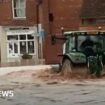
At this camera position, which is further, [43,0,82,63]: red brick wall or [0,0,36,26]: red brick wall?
[0,0,36,26]: red brick wall

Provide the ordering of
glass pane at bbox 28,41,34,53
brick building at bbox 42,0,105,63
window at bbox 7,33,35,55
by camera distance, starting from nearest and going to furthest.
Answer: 1. brick building at bbox 42,0,105,63
2. glass pane at bbox 28,41,34,53
3. window at bbox 7,33,35,55

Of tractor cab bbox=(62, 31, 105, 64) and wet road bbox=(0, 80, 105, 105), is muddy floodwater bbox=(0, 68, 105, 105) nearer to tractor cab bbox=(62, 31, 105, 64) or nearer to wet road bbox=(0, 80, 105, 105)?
wet road bbox=(0, 80, 105, 105)

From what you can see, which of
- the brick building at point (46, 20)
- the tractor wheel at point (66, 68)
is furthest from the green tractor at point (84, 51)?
the brick building at point (46, 20)

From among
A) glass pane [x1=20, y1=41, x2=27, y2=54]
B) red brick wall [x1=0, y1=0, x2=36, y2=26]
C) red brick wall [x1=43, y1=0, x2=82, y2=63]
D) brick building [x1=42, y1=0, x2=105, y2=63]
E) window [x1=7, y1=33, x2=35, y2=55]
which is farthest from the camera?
glass pane [x1=20, y1=41, x2=27, y2=54]

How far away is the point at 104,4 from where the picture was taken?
5731cm

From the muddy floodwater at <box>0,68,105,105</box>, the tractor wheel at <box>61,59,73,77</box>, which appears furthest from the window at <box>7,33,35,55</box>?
the muddy floodwater at <box>0,68,105,105</box>

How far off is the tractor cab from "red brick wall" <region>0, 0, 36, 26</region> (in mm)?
31369

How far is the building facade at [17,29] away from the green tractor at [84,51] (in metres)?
31.1

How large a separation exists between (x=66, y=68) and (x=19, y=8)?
34.3m

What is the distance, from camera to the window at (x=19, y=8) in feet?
209

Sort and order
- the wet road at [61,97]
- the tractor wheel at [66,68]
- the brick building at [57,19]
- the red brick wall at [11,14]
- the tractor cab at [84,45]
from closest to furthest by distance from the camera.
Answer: the wet road at [61,97]
the tractor wheel at [66,68]
the tractor cab at [84,45]
the brick building at [57,19]
the red brick wall at [11,14]

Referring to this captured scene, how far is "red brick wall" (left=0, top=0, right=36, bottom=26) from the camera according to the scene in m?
62.7

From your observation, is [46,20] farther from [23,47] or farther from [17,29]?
[23,47]

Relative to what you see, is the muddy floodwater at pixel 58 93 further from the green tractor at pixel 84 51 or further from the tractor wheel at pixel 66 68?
the green tractor at pixel 84 51
